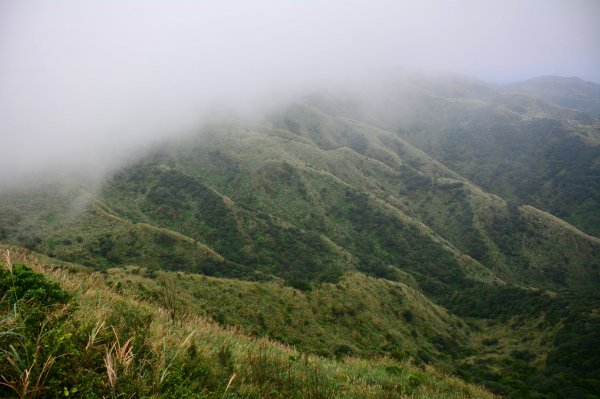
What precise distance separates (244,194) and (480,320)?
243 ft

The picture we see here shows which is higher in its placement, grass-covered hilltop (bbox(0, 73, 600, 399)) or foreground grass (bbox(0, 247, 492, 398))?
foreground grass (bbox(0, 247, 492, 398))

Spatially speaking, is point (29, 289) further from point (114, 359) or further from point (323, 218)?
point (323, 218)

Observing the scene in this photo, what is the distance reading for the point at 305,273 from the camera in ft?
244

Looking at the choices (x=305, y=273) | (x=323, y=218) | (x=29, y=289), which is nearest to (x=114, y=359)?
(x=29, y=289)

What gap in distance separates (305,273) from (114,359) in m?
72.4

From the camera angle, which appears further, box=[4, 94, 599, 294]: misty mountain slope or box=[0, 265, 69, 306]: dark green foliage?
box=[4, 94, 599, 294]: misty mountain slope

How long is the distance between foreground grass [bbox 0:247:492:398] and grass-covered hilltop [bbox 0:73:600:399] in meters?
0.04

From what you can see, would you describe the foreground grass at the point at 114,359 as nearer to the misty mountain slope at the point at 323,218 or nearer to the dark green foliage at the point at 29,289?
the dark green foliage at the point at 29,289

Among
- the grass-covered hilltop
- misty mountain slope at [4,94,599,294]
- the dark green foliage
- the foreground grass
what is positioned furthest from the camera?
misty mountain slope at [4,94,599,294]

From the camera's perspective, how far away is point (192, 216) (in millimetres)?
93500

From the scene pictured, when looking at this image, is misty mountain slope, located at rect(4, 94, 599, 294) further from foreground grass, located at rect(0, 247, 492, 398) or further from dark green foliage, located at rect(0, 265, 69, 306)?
dark green foliage, located at rect(0, 265, 69, 306)

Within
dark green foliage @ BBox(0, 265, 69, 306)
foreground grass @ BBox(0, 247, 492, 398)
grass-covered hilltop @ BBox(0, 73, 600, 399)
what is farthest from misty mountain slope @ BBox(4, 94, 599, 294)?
dark green foliage @ BBox(0, 265, 69, 306)

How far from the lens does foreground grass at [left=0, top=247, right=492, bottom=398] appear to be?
11.3 ft

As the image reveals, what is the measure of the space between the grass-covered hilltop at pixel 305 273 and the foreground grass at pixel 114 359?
0.12 feet
